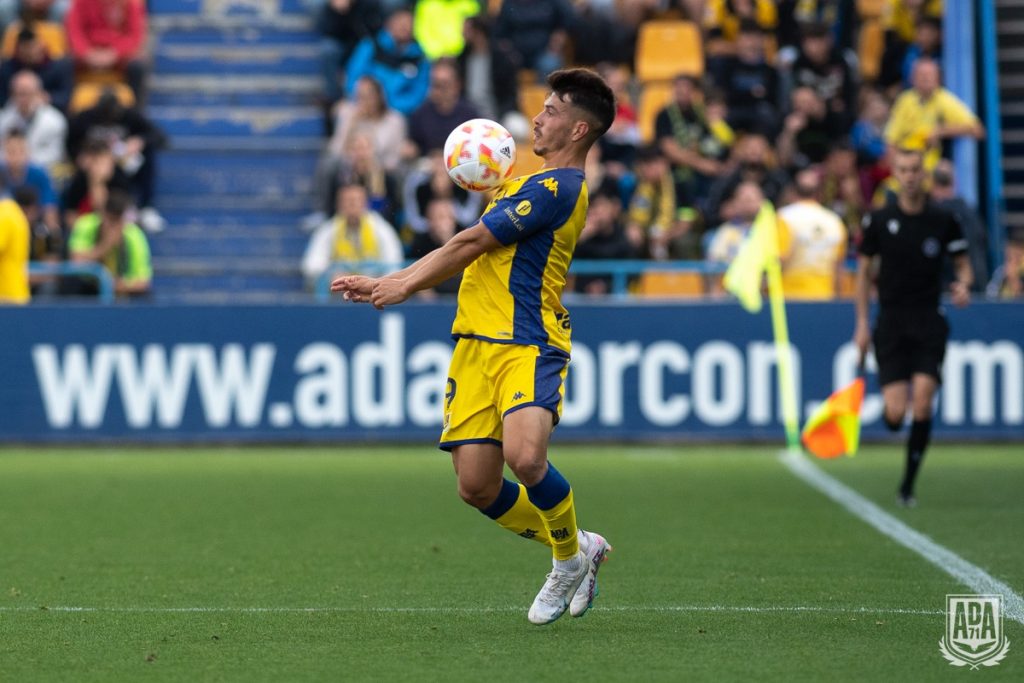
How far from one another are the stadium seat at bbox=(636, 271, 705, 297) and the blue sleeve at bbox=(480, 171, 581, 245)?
32.5ft

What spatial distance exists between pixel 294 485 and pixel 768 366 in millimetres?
5038

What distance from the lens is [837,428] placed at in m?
12.7

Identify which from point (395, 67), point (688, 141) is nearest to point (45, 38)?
point (395, 67)

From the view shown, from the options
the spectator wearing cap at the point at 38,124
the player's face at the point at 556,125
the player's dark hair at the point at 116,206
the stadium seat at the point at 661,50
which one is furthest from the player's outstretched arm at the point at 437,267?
the stadium seat at the point at 661,50

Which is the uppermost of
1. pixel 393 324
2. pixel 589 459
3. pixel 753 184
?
pixel 753 184

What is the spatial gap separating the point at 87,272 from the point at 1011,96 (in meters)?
11.7

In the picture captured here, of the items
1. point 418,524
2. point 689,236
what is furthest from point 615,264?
point 418,524

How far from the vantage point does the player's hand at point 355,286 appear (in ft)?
21.6

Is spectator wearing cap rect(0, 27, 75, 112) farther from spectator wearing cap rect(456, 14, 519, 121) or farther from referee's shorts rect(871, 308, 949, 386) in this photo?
referee's shorts rect(871, 308, 949, 386)

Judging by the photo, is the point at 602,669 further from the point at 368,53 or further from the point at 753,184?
the point at 368,53

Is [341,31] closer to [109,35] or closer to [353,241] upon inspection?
[109,35]

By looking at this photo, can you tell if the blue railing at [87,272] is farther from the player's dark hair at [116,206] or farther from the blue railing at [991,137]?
the blue railing at [991,137]

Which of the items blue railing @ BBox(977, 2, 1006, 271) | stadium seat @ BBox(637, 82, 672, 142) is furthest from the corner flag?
stadium seat @ BBox(637, 82, 672, 142)

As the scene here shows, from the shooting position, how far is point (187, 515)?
1114cm
